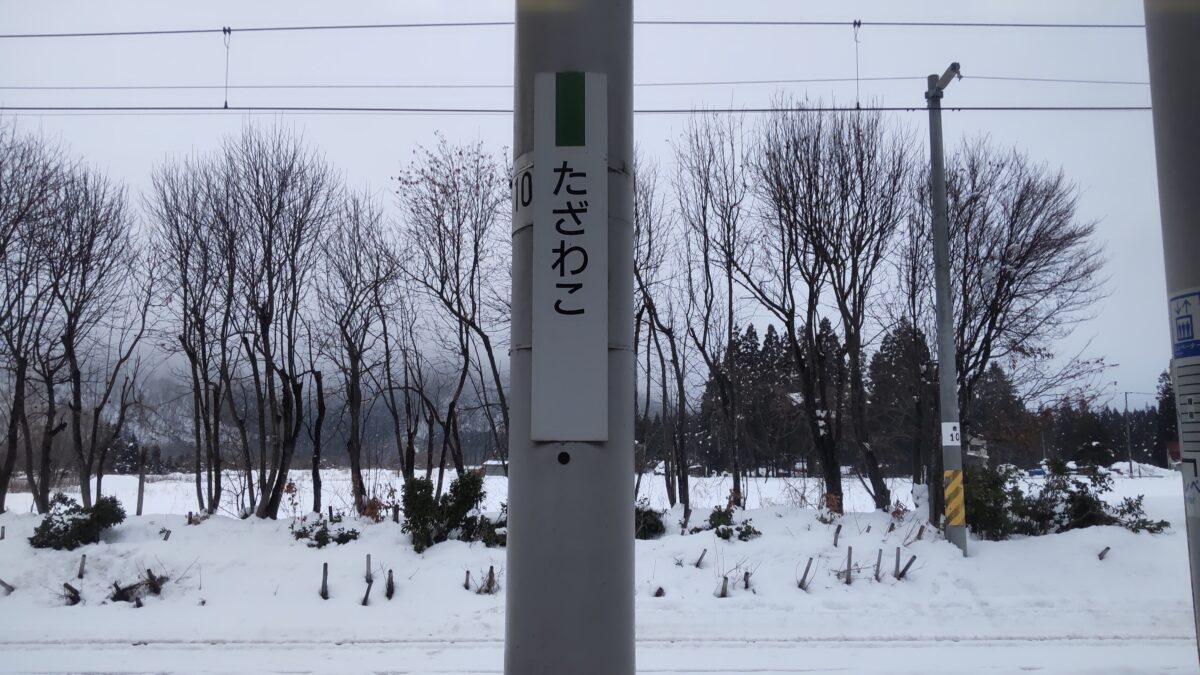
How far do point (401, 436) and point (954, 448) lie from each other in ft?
49.4

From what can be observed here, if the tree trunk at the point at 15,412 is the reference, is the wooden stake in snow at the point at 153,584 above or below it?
below

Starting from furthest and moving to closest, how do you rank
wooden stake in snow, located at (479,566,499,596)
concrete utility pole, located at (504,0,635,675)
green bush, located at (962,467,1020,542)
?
green bush, located at (962,467,1020,542) < wooden stake in snow, located at (479,566,499,596) < concrete utility pole, located at (504,0,635,675)

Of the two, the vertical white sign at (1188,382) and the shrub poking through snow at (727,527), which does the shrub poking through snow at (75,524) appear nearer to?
Answer: the shrub poking through snow at (727,527)

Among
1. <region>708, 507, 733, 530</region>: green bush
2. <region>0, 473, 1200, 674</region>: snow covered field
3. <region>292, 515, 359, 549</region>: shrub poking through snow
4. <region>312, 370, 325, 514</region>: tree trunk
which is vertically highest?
<region>312, 370, 325, 514</region>: tree trunk

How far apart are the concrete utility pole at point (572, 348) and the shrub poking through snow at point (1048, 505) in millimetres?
12279

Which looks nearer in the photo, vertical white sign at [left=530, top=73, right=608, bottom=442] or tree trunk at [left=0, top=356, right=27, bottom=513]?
vertical white sign at [left=530, top=73, right=608, bottom=442]

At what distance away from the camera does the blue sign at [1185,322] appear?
2.70m

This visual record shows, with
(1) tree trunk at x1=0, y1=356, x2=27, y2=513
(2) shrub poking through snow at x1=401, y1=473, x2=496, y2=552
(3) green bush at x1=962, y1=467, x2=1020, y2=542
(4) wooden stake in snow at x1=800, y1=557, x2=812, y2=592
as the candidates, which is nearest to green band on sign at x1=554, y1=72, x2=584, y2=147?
(4) wooden stake in snow at x1=800, y1=557, x2=812, y2=592

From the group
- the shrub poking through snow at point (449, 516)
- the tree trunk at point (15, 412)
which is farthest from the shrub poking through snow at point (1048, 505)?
the tree trunk at point (15, 412)

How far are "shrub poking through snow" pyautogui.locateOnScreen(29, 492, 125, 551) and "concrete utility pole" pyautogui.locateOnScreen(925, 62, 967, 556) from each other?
42.6 feet

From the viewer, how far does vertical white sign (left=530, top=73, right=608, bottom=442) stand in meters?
2.46

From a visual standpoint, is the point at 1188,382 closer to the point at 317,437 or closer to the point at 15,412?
the point at 317,437

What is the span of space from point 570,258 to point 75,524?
13.0 meters

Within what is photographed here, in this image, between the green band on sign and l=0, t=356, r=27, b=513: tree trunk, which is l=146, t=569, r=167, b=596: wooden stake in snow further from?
the green band on sign
